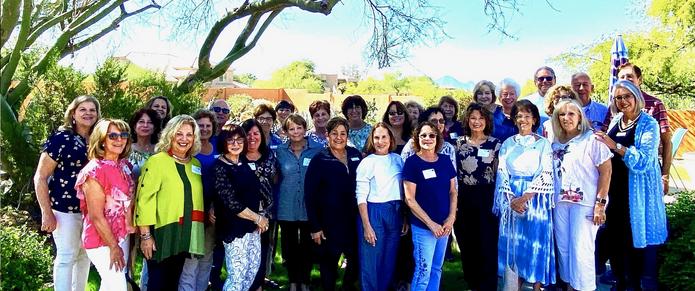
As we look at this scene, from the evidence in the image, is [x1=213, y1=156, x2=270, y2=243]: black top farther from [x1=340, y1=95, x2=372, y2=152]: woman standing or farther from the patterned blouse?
[x1=340, y1=95, x2=372, y2=152]: woman standing

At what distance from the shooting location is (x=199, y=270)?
4293 millimetres

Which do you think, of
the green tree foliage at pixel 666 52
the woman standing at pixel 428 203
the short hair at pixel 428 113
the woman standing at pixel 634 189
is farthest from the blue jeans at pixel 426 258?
the green tree foliage at pixel 666 52

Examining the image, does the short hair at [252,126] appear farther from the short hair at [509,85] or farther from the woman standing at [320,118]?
the short hair at [509,85]

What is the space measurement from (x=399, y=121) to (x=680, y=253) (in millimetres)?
2605

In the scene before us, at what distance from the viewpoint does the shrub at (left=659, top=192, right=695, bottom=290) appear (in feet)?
13.4

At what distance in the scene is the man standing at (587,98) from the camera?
5.15 metres

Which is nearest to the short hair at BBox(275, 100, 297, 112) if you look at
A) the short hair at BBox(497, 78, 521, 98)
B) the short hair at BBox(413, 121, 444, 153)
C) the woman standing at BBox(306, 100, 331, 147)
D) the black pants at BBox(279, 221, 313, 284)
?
the woman standing at BBox(306, 100, 331, 147)

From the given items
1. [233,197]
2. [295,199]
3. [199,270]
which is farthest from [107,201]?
[295,199]

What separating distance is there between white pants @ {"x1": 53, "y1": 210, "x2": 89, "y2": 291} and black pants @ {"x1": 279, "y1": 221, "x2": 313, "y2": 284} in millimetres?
1661

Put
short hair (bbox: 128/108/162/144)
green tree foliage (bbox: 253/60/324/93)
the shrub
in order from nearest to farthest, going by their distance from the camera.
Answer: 1. the shrub
2. short hair (bbox: 128/108/162/144)
3. green tree foliage (bbox: 253/60/324/93)

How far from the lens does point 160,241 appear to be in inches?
145

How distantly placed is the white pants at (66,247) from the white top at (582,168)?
368 centimetres

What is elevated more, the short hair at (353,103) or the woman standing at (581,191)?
the short hair at (353,103)

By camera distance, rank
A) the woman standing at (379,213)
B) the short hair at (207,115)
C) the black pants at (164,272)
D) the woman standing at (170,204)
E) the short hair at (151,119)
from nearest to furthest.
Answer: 1. the woman standing at (170,204)
2. the black pants at (164,272)
3. the woman standing at (379,213)
4. the short hair at (151,119)
5. the short hair at (207,115)
